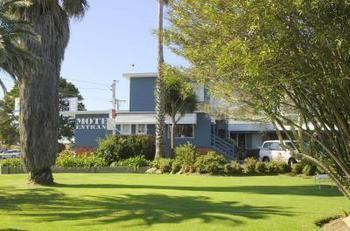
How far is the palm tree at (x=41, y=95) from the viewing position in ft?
70.3

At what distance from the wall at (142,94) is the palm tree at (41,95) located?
25445 mm

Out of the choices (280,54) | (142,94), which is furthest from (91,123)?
(280,54)

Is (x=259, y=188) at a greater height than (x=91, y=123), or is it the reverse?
(x=91, y=123)

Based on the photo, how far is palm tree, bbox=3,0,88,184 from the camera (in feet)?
70.3

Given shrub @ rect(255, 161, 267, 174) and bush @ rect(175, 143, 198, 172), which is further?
bush @ rect(175, 143, 198, 172)

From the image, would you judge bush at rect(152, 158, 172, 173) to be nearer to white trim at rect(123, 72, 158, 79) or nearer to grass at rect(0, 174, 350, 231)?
grass at rect(0, 174, 350, 231)

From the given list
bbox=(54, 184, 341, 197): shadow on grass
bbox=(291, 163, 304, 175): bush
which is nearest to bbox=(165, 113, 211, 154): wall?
bbox=(291, 163, 304, 175): bush

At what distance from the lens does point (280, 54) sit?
360 inches

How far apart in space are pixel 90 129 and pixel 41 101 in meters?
28.4

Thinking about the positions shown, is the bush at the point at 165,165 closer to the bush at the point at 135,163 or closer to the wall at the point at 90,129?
the bush at the point at 135,163

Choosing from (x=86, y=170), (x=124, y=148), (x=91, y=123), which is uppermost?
(x=91, y=123)

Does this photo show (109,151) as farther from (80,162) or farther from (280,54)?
(280,54)

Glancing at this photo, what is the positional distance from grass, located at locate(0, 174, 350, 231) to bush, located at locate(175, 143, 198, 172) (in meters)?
7.83

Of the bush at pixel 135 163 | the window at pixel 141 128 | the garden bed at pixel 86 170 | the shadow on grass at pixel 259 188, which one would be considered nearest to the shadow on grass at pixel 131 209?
the shadow on grass at pixel 259 188
